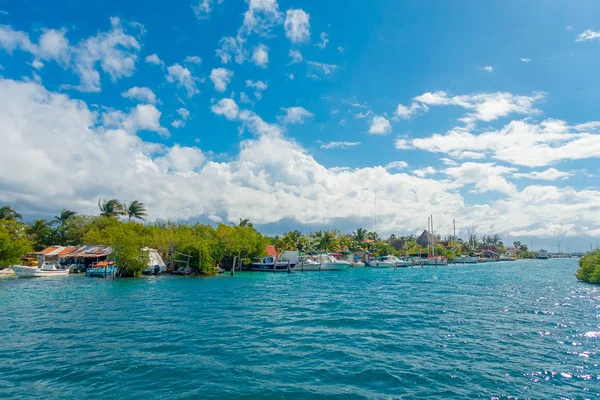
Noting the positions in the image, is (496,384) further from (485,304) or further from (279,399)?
(485,304)

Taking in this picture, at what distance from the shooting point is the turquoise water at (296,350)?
1273cm

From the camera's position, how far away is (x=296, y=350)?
56.9ft

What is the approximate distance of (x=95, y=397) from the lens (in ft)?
38.9

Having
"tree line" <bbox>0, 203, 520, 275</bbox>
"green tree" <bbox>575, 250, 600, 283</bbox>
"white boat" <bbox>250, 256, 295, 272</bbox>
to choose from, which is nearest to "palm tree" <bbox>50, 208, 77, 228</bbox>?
"tree line" <bbox>0, 203, 520, 275</bbox>

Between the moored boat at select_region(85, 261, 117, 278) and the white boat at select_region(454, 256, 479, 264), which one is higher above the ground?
the moored boat at select_region(85, 261, 117, 278)

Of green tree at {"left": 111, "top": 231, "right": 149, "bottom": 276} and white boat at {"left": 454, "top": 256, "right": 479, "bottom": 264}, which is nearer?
green tree at {"left": 111, "top": 231, "right": 149, "bottom": 276}

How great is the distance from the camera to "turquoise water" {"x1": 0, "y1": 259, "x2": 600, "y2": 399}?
1273 cm

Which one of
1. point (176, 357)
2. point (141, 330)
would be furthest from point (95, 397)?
point (141, 330)

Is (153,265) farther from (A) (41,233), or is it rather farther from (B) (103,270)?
(A) (41,233)

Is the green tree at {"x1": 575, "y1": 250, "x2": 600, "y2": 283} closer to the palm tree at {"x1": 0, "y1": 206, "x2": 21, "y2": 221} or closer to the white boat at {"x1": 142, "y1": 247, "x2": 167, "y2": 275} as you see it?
the white boat at {"x1": 142, "y1": 247, "x2": 167, "y2": 275}

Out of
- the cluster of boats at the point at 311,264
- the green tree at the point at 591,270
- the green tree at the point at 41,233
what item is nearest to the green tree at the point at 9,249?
the green tree at the point at 41,233

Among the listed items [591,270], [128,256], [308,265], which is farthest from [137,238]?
[591,270]

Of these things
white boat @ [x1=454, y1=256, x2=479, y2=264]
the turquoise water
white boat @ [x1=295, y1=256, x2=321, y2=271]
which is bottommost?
white boat @ [x1=454, y1=256, x2=479, y2=264]

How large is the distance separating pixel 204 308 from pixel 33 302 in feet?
49.7
